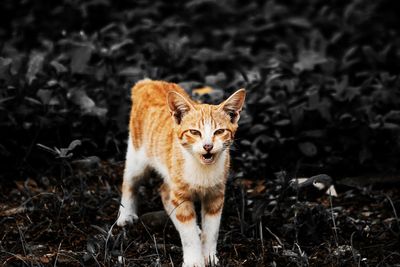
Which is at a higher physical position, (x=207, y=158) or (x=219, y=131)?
(x=219, y=131)

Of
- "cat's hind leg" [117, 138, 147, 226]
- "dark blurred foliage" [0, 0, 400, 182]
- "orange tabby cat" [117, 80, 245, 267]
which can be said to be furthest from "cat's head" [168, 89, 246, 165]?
"dark blurred foliage" [0, 0, 400, 182]

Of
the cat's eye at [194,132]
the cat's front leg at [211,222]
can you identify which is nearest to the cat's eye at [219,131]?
the cat's eye at [194,132]

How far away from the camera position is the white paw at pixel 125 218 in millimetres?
5734

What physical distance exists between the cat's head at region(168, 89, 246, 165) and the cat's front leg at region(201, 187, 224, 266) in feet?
1.09

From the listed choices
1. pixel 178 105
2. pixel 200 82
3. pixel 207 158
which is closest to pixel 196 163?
pixel 207 158

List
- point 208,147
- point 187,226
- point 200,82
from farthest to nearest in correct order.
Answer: point 200,82 < point 187,226 < point 208,147

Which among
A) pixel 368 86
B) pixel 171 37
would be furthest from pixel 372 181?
pixel 171 37

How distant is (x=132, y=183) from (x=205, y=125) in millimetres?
1284

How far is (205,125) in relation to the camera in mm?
4828

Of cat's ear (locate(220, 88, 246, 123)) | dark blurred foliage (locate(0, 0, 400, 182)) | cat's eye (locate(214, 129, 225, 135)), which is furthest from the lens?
dark blurred foliage (locate(0, 0, 400, 182))

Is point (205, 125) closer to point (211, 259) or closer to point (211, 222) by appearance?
point (211, 222)

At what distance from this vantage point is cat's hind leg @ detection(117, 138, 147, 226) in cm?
579

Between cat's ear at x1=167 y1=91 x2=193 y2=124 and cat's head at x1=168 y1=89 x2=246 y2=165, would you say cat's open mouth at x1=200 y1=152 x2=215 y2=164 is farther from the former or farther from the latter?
cat's ear at x1=167 y1=91 x2=193 y2=124

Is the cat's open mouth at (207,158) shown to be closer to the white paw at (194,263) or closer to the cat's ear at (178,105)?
the cat's ear at (178,105)
